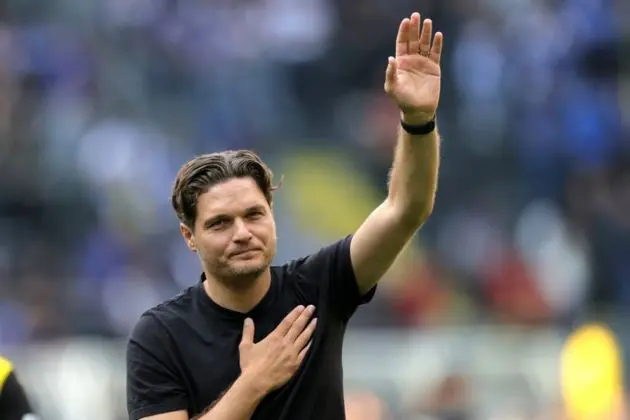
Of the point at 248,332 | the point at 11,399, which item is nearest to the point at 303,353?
the point at 248,332

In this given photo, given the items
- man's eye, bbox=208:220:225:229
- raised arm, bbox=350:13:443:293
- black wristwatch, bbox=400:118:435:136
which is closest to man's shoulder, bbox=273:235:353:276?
raised arm, bbox=350:13:443:293

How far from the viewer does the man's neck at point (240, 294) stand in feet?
15.1

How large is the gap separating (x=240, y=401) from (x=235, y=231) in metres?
0.53

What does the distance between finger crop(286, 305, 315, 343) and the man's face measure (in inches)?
7.8

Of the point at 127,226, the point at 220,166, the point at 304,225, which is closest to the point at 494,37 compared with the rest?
the point at 304,225

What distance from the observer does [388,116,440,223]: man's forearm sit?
14.8 ft

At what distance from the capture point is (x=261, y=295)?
465 centimetres

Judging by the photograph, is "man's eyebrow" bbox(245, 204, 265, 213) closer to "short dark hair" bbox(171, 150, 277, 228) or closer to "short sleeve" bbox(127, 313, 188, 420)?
"short dark hair" bbox(171, 150, 277, 228)

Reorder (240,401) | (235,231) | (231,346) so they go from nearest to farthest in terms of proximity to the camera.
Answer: (240,401), (235,231), (231,346)

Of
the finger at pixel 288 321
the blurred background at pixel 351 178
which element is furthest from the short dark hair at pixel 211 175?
the blurred background at pixel 351 178

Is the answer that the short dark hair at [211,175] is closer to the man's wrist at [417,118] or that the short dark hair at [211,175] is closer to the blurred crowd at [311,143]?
the man's wrist at [417,118]

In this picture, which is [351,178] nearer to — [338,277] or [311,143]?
[311,143]

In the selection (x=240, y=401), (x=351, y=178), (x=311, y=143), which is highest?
(x=311, y=143)

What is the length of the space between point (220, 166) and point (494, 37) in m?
10.0
